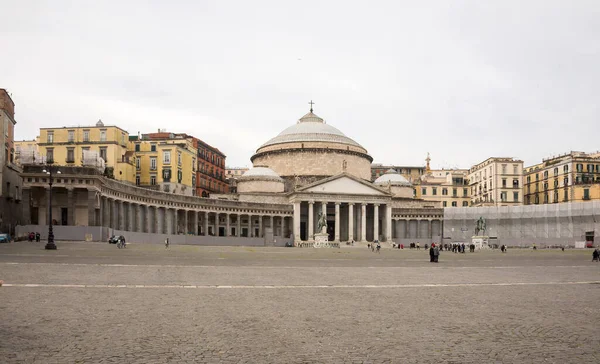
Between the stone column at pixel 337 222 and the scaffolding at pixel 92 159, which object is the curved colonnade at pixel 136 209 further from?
the stone column at pixel 337 222

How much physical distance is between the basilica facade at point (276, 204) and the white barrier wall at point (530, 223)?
12.6ft

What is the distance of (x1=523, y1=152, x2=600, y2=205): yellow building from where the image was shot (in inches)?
3984

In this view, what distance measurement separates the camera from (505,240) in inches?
3760

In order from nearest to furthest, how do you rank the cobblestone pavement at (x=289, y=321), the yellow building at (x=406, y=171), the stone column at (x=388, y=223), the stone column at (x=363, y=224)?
the cobblestone pavement at (x=289, y=321)
the stone column at (x=363, y=224)
the stone column at (x=388, y=223)
the yellow building at (x=406, y=171)

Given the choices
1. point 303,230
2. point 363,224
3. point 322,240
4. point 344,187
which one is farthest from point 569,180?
point 322,240

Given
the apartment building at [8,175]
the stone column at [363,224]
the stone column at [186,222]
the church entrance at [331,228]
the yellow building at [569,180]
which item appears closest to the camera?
the apartment building at [8,175]

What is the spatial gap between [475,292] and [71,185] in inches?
1893

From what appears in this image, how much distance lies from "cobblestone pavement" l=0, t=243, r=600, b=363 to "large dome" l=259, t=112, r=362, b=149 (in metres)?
88.6

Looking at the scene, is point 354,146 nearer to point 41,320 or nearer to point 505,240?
point 505,240

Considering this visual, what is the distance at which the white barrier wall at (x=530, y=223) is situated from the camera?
8650cm

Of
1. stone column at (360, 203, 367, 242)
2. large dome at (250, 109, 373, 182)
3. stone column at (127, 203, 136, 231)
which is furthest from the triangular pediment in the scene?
stone column at (127, 203, 136, 231)

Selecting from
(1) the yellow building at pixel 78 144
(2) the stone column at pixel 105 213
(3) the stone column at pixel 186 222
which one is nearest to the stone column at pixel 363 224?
(3) the stone column at pixel 186 222

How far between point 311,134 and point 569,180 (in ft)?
154

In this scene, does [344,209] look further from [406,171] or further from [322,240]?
[406,171]
